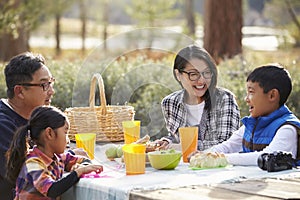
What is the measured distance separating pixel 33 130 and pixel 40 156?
0.12m

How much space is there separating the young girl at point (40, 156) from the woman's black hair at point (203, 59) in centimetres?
114

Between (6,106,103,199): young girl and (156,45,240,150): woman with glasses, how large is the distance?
1.01 m

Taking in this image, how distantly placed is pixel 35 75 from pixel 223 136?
114cm

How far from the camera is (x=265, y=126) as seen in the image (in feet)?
13.2

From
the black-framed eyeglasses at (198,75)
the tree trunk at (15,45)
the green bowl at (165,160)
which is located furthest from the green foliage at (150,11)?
the green bowl at (165,160)

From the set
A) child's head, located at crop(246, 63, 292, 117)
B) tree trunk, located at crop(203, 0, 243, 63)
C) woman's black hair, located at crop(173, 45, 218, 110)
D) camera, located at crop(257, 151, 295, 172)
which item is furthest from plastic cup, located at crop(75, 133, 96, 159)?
tree trunk, located at crop(203, 0, 243, 63)

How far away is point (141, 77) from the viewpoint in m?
8.10

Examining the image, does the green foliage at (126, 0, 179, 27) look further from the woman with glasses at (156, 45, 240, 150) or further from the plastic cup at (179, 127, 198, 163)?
the plastic cup at (179, 127, 198, 163)

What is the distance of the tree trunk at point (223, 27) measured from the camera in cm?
1110

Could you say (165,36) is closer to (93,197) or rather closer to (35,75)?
(35,75)

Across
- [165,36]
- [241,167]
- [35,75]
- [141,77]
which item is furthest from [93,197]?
[141,77]

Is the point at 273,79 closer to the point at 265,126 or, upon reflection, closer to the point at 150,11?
the point at 265,126

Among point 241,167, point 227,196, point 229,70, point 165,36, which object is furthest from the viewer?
point 229,70

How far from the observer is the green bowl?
3.72m
